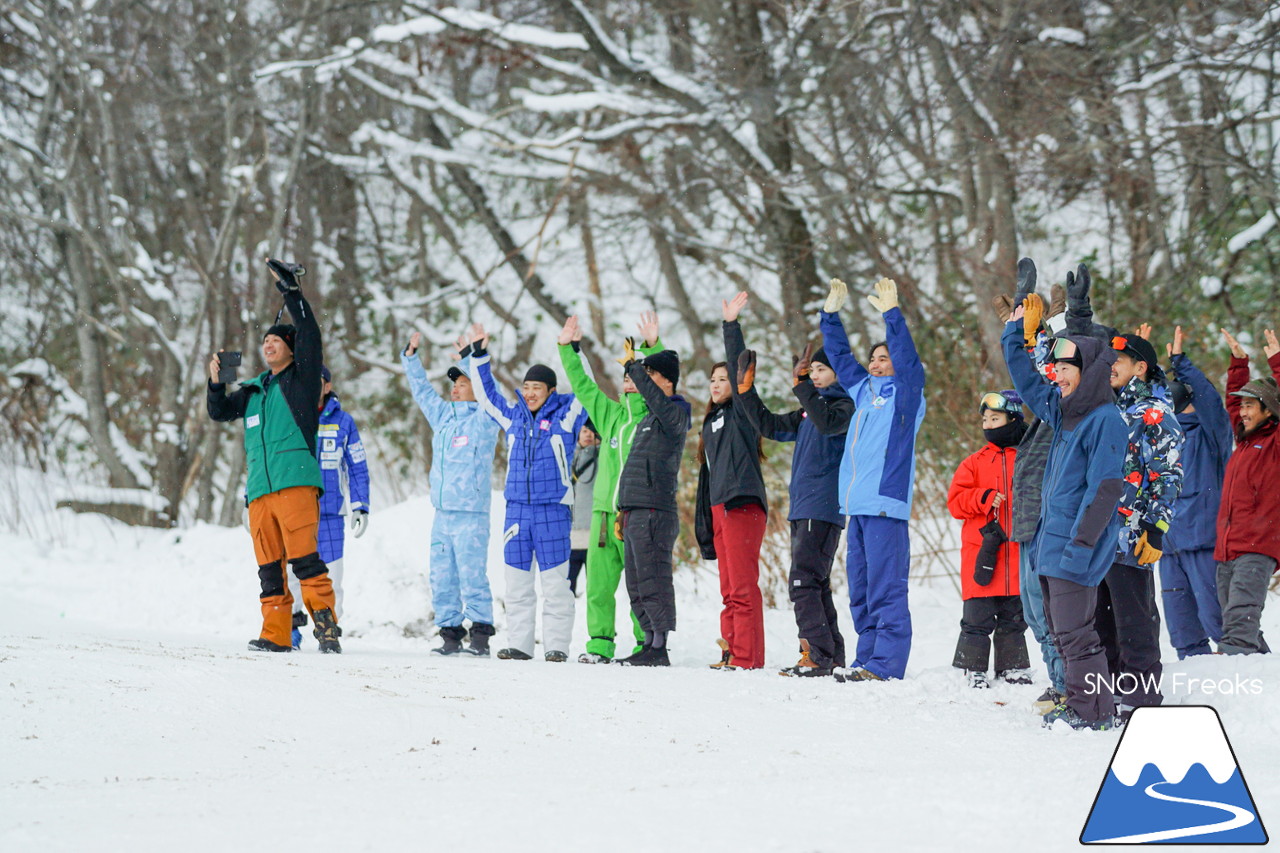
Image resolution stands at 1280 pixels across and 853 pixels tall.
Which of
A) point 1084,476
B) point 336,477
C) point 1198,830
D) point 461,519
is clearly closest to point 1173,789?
point 1198,830

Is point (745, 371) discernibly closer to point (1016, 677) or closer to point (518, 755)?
point (1016, 677)

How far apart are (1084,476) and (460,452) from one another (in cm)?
441

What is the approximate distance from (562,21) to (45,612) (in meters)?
10.7

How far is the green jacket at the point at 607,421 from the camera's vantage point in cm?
778

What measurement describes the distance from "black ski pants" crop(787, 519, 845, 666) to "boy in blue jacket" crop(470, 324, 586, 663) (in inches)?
65.4

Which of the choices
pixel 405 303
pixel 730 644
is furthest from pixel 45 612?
Result: pixel 405 303

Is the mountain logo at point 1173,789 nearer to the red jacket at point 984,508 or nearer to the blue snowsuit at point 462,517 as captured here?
the red jacket at point 984,508

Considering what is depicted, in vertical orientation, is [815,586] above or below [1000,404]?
below

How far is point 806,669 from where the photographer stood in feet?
21.5

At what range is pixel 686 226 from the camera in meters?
16.0

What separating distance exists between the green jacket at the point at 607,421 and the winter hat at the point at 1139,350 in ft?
9.45

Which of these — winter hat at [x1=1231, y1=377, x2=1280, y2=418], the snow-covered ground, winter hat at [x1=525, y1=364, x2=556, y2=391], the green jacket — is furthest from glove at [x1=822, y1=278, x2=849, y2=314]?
winter hat at [x1=1231, y1=377, x2=1280, y2=418]

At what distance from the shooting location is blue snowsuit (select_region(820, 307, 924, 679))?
6371mm

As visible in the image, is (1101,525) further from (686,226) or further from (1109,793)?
(686,226)
